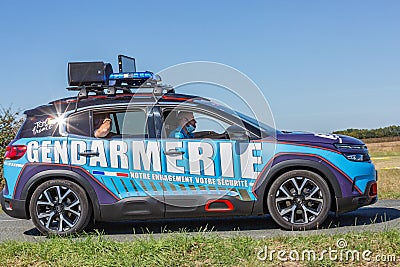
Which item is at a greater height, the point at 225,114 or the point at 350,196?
the point at 225,114

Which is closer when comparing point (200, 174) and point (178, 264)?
point (178, 264)

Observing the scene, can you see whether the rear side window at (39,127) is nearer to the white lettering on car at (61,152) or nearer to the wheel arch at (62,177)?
the white lettering on car at (61,152)

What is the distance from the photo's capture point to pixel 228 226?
839cm

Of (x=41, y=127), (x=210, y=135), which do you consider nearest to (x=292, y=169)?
(x=210, y=135)

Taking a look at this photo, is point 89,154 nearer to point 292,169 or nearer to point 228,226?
point 228,226

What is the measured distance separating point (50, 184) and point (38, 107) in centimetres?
118

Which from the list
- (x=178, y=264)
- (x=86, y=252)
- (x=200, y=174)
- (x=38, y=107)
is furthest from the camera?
(x=38, y=107)

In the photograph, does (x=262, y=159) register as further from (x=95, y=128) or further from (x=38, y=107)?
(x=38, y=107)

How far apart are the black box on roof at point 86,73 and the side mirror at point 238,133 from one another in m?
2.01

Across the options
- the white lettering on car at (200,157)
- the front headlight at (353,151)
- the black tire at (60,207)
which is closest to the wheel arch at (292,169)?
the front headlight at (353,151)

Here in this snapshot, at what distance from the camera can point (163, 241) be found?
21.0ft

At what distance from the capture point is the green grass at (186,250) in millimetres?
5918

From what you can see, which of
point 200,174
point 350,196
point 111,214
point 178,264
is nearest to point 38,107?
point 111,214

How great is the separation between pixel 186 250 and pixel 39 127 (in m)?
3.14
